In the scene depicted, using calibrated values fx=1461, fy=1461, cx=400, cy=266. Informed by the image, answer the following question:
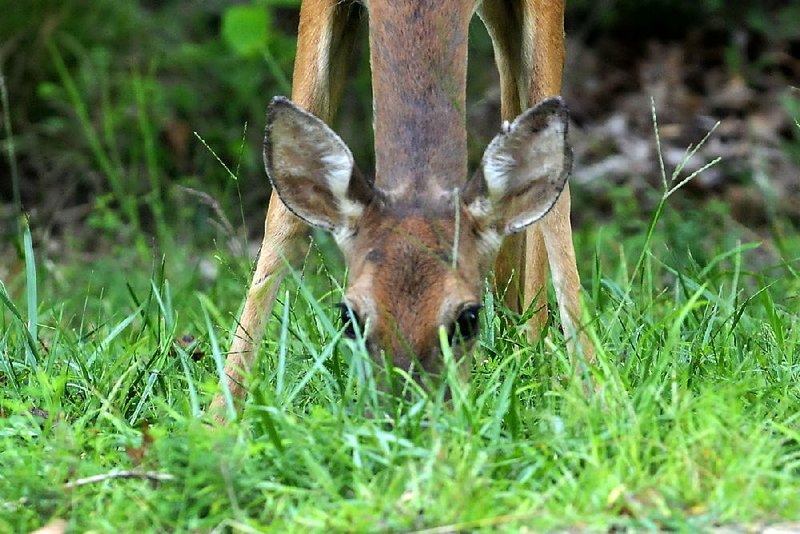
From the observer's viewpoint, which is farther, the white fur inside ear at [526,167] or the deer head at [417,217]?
the white fur inside ear at [526,167]

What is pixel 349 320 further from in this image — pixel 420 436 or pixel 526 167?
pixel 526 167

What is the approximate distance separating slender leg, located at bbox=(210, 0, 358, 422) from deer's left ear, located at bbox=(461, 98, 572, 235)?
2.79ft

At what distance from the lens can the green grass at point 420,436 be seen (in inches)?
137

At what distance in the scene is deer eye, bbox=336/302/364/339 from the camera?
169 inches

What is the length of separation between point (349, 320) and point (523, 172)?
0.81m

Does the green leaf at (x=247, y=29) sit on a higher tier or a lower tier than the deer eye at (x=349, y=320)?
higher

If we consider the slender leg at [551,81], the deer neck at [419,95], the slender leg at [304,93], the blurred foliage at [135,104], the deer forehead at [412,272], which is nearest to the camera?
the deer forehead at [412,272]

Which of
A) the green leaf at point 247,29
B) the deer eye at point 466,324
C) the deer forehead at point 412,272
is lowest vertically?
the deer eye at point 466,324

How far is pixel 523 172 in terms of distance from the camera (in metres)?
4.74

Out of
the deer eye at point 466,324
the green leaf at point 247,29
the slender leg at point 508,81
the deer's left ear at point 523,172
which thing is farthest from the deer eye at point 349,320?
the green leaf at point 247,29

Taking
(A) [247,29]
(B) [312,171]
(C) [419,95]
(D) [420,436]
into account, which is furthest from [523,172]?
(A) [247,29]

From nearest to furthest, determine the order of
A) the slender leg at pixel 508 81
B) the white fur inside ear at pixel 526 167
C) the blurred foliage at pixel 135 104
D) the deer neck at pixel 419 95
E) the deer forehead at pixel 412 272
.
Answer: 1. the deer forehead at pixel 412 272
2. the white fur inside ear at pixel 526 167
3. the deer neck at pixel 419 95
4. the slender leg at pixel 508 81
5. the blurred foliage at pixel 135 104

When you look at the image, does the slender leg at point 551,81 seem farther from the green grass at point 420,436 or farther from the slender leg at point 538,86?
the green grass at point 420,436

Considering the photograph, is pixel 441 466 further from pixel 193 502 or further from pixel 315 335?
pixel 315 335
